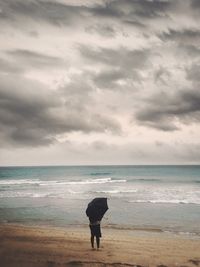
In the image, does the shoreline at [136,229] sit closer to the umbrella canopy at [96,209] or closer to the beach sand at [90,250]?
the beach sand at [90,250]

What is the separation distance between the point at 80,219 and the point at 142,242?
23.7 ft

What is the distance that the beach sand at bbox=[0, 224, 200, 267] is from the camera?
984 cm

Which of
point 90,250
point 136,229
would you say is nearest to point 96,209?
point 90,250

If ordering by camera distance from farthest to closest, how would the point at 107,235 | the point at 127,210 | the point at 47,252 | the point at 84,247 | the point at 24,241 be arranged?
the point at 127,210, the point at 107,235, the point at 24,241, the point at 84,247, the point at 47,252

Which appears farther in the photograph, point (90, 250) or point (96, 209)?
point (90, 250)

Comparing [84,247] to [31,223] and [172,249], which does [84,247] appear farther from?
[31,223]

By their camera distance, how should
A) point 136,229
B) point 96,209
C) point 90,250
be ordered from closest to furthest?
point 96,209 < point 90,250 < point 136,229

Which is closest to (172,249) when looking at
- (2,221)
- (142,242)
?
(142,242)

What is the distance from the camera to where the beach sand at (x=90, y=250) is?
9.84 metres

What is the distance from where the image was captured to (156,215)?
21031 mm

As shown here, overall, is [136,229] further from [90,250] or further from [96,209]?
[96,209]

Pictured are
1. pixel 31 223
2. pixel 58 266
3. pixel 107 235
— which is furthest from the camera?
pixel 31 223

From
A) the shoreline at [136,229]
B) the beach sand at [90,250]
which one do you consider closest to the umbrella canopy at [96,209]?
the beach sand at [90,250]

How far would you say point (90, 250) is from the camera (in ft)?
37.1
